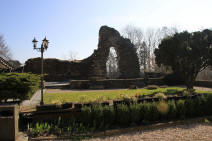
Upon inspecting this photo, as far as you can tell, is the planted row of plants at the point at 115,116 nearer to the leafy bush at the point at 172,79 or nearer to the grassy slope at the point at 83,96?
the grassy slope at the point at 83,96

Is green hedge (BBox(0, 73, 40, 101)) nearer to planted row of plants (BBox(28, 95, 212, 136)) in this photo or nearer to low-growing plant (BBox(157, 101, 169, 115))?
planted row of plants (BBox(28, 95, 212, 136))

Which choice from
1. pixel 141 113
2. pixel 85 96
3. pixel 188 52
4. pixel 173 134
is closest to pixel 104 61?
pixel 188 52

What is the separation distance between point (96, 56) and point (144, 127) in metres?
19.5

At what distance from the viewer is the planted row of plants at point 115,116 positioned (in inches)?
215

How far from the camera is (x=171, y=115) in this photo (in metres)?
6.46

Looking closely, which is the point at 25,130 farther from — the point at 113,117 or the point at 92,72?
the point at 92,72

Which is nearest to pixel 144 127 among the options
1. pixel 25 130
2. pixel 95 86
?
pixel 25 130

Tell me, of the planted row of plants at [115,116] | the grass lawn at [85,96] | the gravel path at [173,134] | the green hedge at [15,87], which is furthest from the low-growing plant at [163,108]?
the green hedge at [15,87]

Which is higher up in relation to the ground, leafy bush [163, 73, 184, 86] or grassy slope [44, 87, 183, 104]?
leafy bush [163, 73, 184, 86]

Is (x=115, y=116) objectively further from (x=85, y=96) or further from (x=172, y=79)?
(x=172, y=79)

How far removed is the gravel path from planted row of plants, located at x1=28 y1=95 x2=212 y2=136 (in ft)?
2.05

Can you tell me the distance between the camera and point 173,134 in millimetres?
5184

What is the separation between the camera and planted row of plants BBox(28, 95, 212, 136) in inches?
215

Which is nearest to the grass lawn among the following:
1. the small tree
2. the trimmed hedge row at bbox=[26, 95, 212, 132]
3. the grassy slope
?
the grassy slope
